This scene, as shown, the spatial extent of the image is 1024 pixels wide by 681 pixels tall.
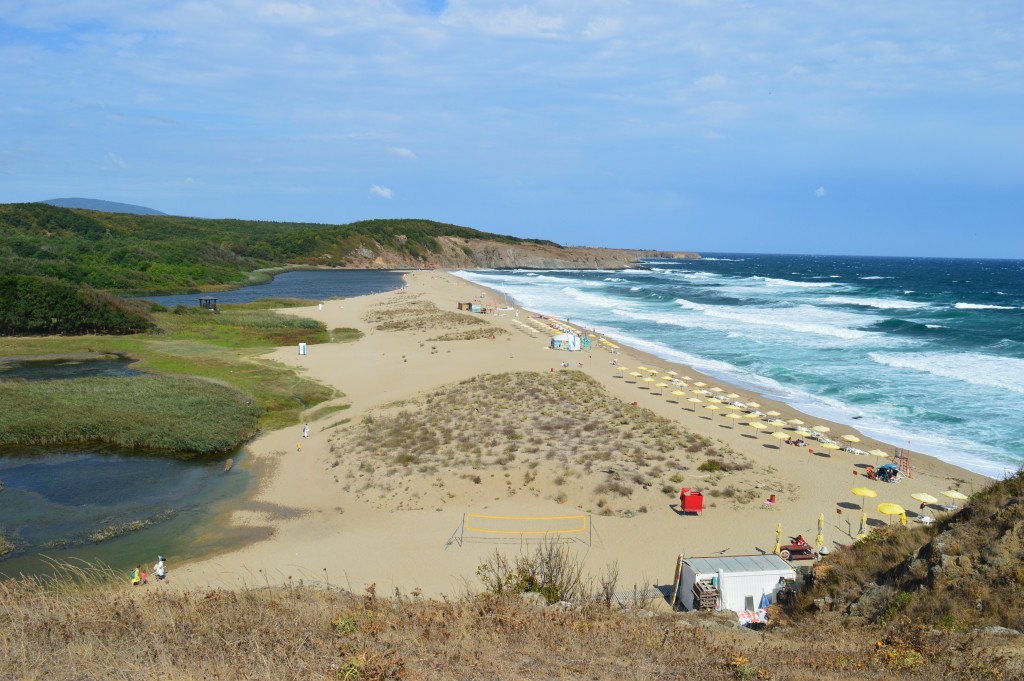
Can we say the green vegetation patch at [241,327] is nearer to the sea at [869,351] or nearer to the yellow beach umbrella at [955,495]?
the sea at [869,351]

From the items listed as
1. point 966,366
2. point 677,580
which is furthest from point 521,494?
point 966,366

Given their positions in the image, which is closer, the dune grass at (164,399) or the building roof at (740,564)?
the building roof at (740,564)

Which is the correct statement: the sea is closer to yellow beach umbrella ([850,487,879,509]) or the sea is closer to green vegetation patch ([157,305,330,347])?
yellow beach umbrella ([850,487,879,509])

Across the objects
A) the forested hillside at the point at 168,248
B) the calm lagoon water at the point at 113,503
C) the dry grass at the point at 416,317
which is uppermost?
the forested hillside at the point at 168,248

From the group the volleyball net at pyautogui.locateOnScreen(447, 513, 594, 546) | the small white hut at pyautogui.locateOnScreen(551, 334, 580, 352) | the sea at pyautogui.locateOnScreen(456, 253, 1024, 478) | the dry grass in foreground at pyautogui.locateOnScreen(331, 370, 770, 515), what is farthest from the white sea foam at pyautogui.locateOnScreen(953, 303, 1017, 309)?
the volleyball net at pyautogui.locateOnScreen(447, 513, 594, 546)

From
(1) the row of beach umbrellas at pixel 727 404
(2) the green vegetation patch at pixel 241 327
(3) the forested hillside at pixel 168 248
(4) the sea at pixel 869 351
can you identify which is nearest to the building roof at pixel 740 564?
(1) the row of beach umbrellas at pixel 727 404

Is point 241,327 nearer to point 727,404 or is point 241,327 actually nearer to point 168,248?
point 727,404

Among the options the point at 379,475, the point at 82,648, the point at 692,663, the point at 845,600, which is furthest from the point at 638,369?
the point at 82,648
